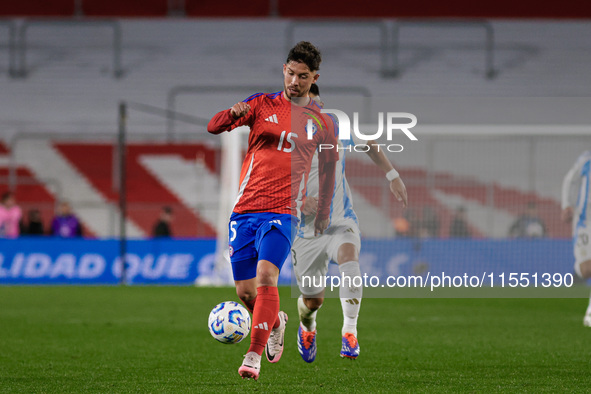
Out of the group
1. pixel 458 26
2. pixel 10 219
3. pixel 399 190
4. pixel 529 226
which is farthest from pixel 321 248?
pixel 458 26

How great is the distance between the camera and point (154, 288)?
16984 mm

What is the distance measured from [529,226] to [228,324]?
452 inches

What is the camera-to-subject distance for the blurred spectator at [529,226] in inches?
640

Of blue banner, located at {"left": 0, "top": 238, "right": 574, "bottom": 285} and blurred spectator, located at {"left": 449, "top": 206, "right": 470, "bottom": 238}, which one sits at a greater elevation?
blurred spectator, located at {"left": 449, "top": 206, "right": 470, "bottom": 238}

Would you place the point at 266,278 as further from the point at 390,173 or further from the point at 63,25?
the point at 63,25

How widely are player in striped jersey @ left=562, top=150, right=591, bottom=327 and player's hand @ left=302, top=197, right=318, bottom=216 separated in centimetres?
390

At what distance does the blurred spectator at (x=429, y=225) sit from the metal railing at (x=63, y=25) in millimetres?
11971

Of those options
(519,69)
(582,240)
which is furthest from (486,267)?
(519,69)

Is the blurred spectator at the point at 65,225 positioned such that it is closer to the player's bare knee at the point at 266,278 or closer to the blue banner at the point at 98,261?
the blue banner at the point at 98,261

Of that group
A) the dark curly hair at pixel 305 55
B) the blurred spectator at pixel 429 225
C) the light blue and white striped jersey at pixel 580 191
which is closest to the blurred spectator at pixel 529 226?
the blurred spectator at pixel 429 225

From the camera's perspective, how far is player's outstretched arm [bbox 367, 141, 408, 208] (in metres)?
7.07

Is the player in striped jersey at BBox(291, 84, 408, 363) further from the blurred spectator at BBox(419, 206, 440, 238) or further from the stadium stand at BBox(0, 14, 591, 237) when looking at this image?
the stadium stand at BBox(0, 14, 591, 237)

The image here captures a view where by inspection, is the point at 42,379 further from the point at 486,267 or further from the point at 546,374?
the point at 486,267

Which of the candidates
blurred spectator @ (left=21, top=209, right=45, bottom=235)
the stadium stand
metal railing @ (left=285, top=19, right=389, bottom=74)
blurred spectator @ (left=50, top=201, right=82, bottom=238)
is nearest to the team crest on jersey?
blurred spectator @ (left=50, top=201, right=82, bottom=238)
